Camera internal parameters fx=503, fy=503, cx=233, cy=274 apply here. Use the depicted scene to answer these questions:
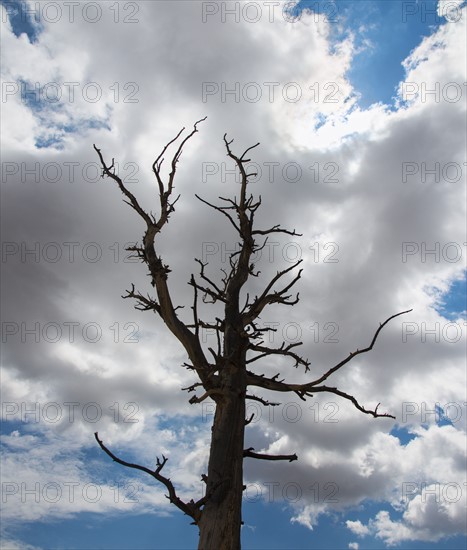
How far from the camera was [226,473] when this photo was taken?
5527mm

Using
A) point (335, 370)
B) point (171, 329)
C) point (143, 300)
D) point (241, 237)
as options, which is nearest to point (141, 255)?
point (143, 300)

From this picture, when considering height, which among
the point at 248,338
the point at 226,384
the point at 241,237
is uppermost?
the point at 241,237

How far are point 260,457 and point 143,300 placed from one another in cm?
260

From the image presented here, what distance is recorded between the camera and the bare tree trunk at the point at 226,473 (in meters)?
5.12

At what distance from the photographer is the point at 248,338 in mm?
6660

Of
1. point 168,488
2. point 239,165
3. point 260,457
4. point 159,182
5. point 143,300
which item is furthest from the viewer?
point 239,165

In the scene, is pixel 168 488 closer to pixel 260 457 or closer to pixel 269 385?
pixel 260 457

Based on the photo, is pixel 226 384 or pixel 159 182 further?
pixel 159 182

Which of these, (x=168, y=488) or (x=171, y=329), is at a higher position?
(x=171, y=329)

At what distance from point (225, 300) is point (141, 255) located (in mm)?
1392

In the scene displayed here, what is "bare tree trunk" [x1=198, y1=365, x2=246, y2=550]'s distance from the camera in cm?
512

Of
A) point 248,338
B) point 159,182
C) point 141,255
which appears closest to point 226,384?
point 248,338

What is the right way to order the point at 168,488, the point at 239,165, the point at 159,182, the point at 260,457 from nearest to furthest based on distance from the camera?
the point at 168,488 → the point at 260,457 → the point at 159,182 → the point at 239,165

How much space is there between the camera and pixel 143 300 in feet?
23.0
